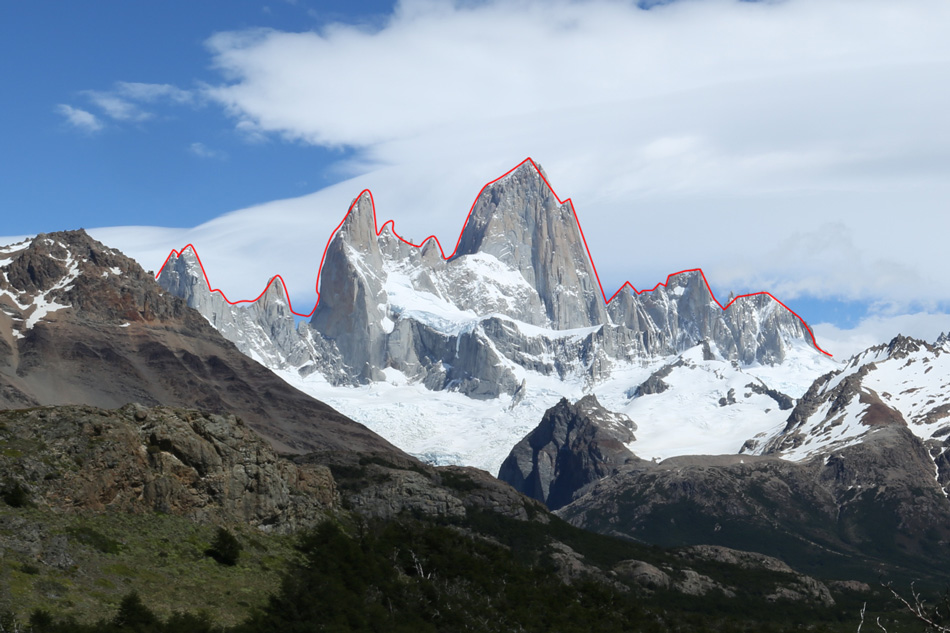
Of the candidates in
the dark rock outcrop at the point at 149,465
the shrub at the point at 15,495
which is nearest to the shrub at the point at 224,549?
the dark rock outcrop at the point at 149,465

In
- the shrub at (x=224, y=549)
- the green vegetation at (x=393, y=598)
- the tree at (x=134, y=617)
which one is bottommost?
the green vegetation at (x=393, y=598)

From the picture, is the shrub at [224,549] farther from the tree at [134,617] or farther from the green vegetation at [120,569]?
the tree at [134,617]

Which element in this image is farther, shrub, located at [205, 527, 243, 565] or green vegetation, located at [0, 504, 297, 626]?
shrub, located at [205, 527, 243, 565]

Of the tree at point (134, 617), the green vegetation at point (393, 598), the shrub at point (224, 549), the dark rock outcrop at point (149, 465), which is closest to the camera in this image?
the tree at point (134, 617)

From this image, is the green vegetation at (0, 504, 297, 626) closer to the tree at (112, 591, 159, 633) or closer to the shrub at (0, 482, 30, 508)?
the shrub at (0, 482, 30, 508)

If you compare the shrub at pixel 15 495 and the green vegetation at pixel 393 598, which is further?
the shrub at pixel 15 495

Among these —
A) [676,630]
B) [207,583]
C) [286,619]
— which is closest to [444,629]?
[286,619]

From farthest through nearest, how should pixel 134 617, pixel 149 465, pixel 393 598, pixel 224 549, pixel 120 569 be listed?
pixel 393 598, pixel 149 465, pixel 224 549, pixel 120 569, pixel 134 617

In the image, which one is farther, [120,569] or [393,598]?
[393,598]

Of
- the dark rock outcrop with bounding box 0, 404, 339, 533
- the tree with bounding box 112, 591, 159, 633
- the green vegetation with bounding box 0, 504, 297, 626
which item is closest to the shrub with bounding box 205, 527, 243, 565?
the green vegetation with bounding box 0, 504, 297, 626

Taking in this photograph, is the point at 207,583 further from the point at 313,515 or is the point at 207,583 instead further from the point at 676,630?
the point at 676,630

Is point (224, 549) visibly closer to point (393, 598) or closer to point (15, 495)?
point (393, 598)

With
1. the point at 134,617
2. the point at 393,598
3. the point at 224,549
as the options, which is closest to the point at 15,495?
the point at 134,617

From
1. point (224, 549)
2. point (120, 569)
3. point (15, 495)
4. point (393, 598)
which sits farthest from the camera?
point (393, 598)
